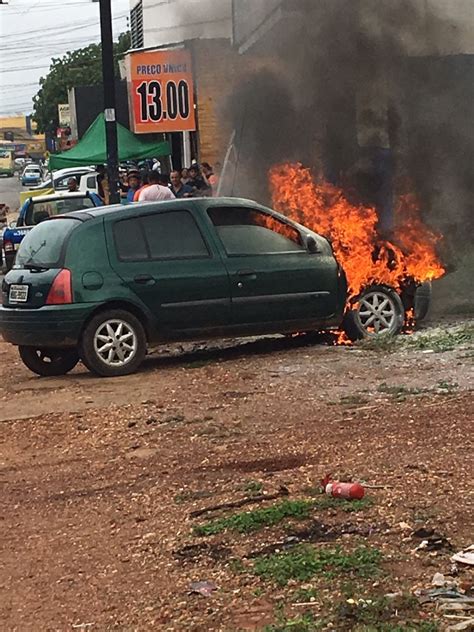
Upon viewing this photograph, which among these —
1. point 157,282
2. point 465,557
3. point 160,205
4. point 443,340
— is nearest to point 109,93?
point 160,205

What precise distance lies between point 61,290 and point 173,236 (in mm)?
1269

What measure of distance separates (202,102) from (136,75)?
5.24 feet

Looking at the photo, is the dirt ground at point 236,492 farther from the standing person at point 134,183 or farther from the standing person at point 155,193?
the standing person at point 134,183

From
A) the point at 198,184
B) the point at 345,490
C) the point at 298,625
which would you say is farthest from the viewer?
the point at 198,184

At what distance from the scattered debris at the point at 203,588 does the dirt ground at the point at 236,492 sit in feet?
0.09

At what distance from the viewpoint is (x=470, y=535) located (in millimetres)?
5027

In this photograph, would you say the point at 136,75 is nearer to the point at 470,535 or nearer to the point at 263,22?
the point at 263,22

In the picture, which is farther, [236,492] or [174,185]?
[174,185]

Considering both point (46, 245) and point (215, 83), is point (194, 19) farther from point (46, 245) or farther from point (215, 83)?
point (46, 245)

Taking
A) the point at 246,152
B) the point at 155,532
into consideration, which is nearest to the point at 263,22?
the point at 246,152

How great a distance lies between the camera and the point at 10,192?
233 ft

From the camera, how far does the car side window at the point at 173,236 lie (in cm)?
1077

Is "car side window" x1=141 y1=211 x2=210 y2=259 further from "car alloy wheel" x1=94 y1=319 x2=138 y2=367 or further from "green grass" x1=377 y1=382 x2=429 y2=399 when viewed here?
"green grass" x1=377 y1=382 x2=429 y2=399

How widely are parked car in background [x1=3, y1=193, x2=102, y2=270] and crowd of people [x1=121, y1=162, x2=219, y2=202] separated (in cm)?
148
